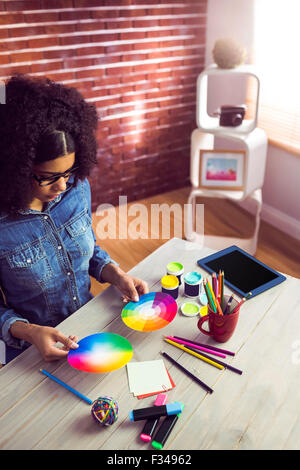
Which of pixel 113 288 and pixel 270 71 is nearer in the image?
pixel 113 288

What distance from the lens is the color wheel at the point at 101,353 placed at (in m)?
1.07

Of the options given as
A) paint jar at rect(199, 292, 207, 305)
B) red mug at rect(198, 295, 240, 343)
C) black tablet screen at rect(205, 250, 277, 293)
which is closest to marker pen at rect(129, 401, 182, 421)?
red mug at rect(198, 295, 240, 343)

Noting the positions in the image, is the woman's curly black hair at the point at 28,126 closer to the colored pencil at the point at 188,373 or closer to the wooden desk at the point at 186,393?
the wooden desk at the point at 186,393

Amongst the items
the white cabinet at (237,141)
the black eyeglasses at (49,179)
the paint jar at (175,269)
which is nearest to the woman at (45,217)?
the black eyeglasses at (49,179)

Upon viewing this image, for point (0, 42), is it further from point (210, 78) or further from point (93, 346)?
point (93, 346)

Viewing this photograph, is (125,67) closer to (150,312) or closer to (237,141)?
(237,141)

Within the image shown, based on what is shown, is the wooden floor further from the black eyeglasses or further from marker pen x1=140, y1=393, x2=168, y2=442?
marker pen x1=140, y1=393, x2=168, y2=442

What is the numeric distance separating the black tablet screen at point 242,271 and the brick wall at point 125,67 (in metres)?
1.73

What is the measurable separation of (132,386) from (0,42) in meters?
2.23

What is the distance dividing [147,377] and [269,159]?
2.37 meters

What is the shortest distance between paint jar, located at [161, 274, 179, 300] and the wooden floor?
1310 millimetres

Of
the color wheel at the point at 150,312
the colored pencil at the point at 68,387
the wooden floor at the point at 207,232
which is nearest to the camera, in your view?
the colored pencil at the point at 68,387

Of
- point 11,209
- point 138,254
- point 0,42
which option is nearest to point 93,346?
point 11,209

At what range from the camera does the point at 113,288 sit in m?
1.36
